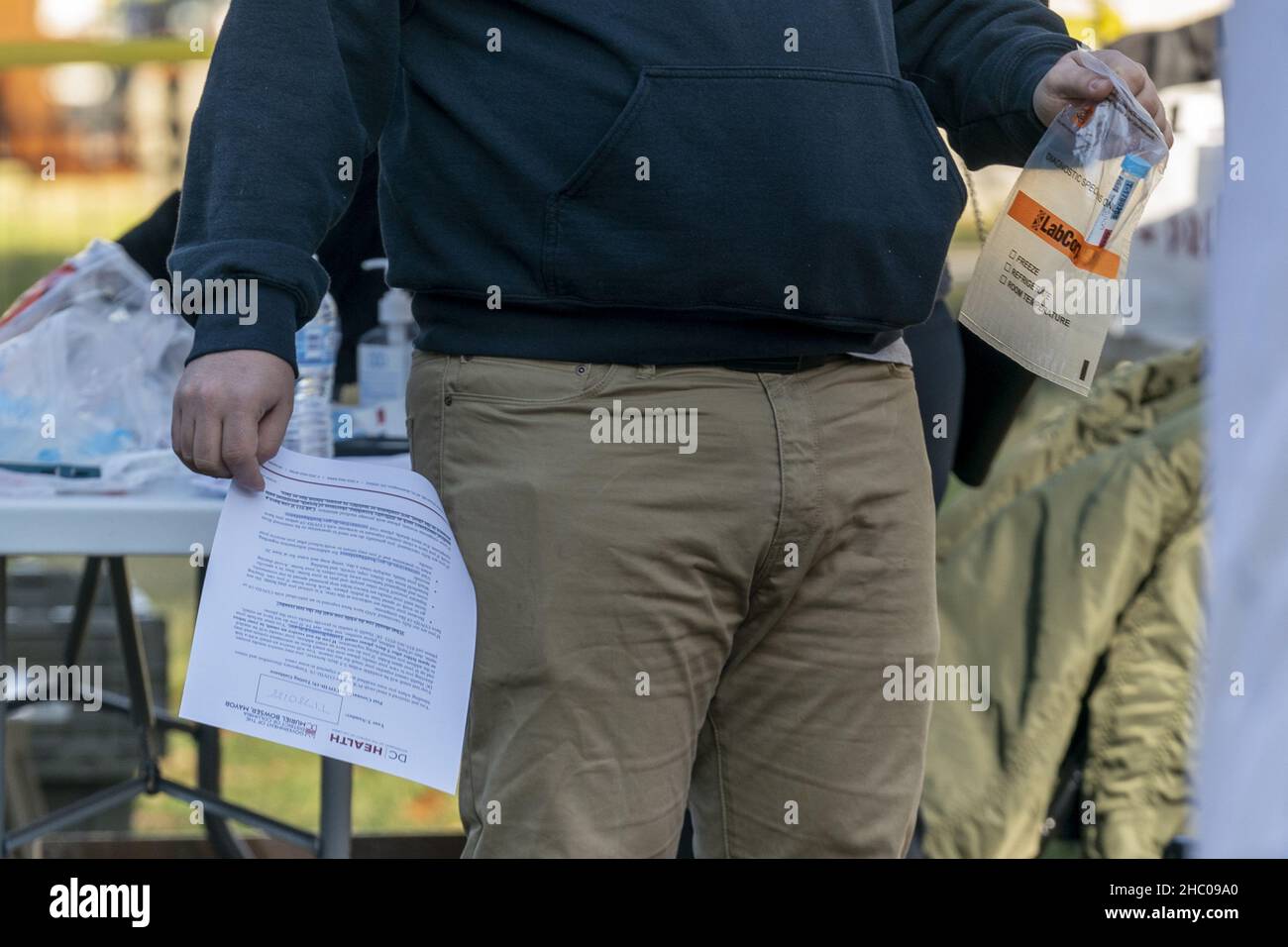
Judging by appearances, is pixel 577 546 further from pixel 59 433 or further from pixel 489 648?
pixel 59 433

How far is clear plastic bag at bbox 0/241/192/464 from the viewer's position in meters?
1.94

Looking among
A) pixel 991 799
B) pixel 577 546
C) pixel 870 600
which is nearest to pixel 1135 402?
pixel 991 799

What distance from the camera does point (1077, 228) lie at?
4.09 ft

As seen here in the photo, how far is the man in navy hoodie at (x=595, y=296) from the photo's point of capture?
1.14 m

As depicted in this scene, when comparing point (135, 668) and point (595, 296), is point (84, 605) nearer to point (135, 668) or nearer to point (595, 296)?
point (135, 668)

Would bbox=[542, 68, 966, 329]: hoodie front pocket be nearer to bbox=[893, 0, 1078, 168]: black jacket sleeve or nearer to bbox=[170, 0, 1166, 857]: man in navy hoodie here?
bbox=[170, 0, 1166, 857]: man in navy hoodie

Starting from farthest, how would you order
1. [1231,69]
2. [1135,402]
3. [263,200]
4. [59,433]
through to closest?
[1135,402], [59,433], [263,200], [1231,69]

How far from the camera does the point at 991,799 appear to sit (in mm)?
2568

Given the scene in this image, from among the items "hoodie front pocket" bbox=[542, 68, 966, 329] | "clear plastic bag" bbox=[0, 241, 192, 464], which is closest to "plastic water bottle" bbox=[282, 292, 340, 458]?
"clear plastic bag" bbox=[0, 241, 192, 464]

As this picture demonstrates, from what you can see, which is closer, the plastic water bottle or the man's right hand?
the man's right hand

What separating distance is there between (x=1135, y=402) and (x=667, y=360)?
1928 mm
